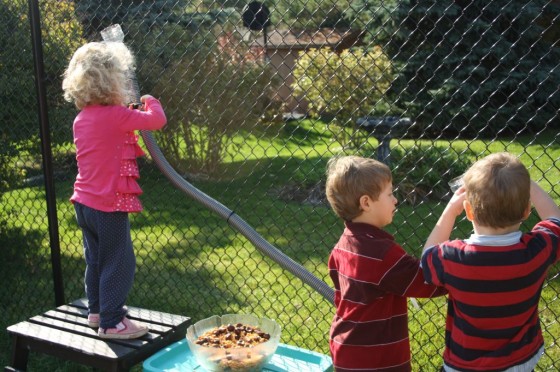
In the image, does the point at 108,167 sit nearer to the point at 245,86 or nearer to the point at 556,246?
the point at 556,246

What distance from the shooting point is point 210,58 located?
8.56 m

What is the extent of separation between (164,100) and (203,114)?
545 mm

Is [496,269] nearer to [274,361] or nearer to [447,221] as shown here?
[447,221]

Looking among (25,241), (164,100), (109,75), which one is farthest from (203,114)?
(109,75)

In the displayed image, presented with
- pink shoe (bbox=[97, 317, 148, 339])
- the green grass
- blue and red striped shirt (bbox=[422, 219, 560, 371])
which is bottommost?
the green grass

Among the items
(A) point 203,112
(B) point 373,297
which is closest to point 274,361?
(B) point 373,297

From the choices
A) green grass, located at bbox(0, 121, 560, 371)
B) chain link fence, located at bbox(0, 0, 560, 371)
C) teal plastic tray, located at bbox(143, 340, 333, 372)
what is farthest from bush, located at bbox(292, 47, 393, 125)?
teal plastic tray, located at bbox(143, 340, 333, 372)

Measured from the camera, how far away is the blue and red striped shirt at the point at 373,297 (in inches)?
91.0

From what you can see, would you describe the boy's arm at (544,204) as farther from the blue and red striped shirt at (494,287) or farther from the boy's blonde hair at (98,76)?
the boy's blonde hair at (98,76)

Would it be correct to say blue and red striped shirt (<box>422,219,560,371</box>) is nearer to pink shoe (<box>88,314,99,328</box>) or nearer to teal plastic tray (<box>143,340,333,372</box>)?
teal plastic tray (<box>143,340,333,372</box>)

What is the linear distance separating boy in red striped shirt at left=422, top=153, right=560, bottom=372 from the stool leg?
2212 mm

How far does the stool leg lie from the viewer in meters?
3.44

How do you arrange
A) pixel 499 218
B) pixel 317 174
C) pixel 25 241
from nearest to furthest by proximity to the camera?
1. pixel 499 218
2. pixel 25 241
3. pixel 317 174

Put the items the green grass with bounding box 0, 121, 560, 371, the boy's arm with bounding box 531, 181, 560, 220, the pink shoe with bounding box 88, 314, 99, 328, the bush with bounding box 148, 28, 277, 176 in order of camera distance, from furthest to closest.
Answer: the bush with bounding box 148, 28, 277, 176, the green grass with bounding box 0, 121, 560, 371, the pink shoe with bounding box 88, 314, 99, 328, the boy's arm with bounding box 531, 181, 560, 220
